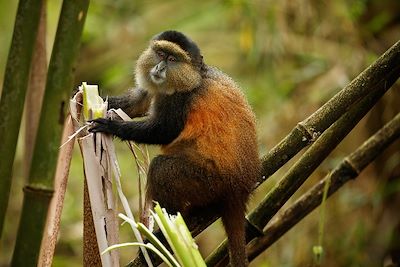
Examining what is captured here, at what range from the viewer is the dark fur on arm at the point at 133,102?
13.1 ft

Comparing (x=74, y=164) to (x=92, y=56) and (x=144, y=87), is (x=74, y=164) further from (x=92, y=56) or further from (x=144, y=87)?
(x=144, y=87)

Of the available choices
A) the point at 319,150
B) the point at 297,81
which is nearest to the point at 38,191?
the point at 319,150

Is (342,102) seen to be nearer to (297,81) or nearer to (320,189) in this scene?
(320,189)

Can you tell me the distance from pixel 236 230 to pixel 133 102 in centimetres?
124

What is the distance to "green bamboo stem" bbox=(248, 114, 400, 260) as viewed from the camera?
10.5 ft

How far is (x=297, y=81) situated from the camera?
226 inches

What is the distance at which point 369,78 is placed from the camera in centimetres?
263

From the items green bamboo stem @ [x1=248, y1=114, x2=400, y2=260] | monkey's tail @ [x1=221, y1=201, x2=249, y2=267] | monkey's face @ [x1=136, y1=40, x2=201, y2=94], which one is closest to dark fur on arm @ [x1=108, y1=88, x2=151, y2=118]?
monkey's face @ [x1=136, y1=40, x2=201, y2=94]

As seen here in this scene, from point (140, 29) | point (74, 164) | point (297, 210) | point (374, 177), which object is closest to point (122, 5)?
point (140, 29)

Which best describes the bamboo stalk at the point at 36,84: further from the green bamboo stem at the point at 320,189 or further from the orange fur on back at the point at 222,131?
the green bamboo stem at the point at 320,189

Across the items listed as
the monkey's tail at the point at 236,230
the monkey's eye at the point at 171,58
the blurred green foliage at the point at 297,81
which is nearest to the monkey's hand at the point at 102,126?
the monkey's tail at the point at 236,230

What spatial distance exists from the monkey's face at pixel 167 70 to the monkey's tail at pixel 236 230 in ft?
2.65

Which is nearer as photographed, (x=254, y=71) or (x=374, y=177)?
(x=374, y=177)

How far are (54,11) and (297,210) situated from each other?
4.77 m
